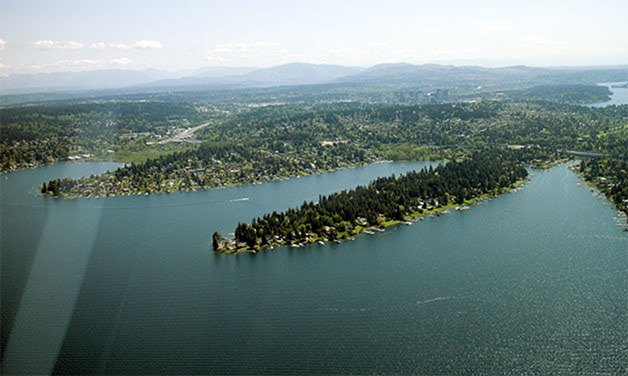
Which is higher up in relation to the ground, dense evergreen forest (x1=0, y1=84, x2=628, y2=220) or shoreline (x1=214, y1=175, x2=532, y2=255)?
dense evergreen forest (x1=0, y1=84, x2=628, y2=220)

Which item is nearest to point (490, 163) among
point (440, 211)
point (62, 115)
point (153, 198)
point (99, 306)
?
point (440, 211)

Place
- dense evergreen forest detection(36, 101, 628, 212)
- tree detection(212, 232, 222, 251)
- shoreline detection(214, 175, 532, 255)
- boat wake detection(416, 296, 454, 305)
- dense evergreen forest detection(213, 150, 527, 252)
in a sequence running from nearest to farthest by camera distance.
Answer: boat wake detection(416, 296, 454, 305) → shoreline detection(214, 175, 532, 255) → tree detection(212, 232, 222, 251) → dense evergreen forest detection(213, 150, 527, 252) → dense evergreen forest detection(36, 101, 628, 212)

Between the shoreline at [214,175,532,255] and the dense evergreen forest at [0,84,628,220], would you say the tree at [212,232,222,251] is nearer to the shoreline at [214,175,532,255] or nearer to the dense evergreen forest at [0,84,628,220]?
the shoreline at [214,175,532,255]

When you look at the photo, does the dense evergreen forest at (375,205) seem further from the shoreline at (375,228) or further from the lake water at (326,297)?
the lake water at (326,297)

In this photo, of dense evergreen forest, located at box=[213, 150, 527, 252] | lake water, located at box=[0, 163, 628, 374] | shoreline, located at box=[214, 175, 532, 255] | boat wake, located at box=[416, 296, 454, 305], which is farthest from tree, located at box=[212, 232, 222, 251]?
boat wake, located at box=[416, 296, 454, 305]

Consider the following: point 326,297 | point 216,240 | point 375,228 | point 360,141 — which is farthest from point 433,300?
point 360,141

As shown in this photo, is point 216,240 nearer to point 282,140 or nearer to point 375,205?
point 375,205
